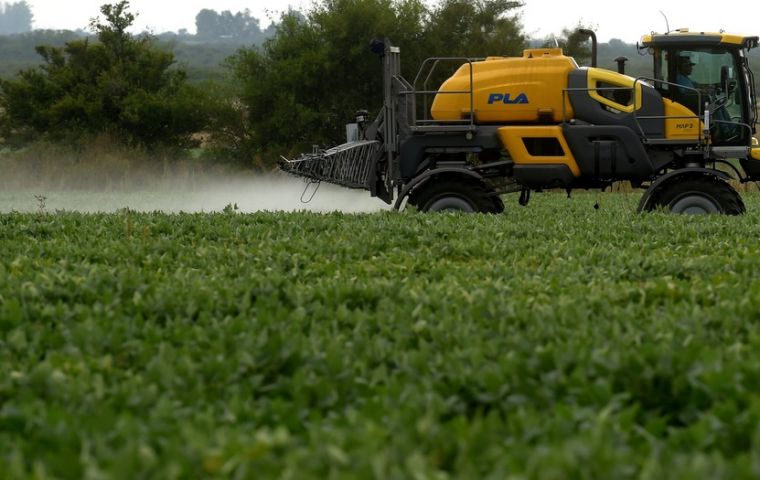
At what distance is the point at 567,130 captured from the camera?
53.8 feet

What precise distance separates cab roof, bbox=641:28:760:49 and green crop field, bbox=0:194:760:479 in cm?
774

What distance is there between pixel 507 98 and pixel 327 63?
27.6m

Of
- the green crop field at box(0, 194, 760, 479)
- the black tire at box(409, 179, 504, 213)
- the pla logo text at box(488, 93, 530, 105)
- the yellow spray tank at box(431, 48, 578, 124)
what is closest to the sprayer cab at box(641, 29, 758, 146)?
the yellow spray tank at box(431, 48, 578, 124)

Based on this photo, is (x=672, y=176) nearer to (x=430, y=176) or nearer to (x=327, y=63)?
(x=430, y=176)

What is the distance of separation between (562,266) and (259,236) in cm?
360

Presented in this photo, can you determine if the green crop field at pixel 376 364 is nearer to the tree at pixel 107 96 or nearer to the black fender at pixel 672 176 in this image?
the black fender at pixel 672 176

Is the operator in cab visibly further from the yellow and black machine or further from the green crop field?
the green crop field

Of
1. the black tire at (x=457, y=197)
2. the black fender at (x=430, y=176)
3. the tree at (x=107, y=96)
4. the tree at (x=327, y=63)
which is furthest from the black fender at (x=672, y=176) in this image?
the tree at (x=107, y=96)

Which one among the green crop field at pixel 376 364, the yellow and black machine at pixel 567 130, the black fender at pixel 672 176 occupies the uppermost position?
the yellow and black machine at pixel 567 130

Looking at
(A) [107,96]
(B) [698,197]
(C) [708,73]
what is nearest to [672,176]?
Result: (B) [698,197]

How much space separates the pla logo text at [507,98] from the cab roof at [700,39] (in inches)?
90.3

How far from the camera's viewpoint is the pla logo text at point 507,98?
54.4 feet

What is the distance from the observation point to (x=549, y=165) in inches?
650

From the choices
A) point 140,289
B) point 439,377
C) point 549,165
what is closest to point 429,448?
point 439,377
